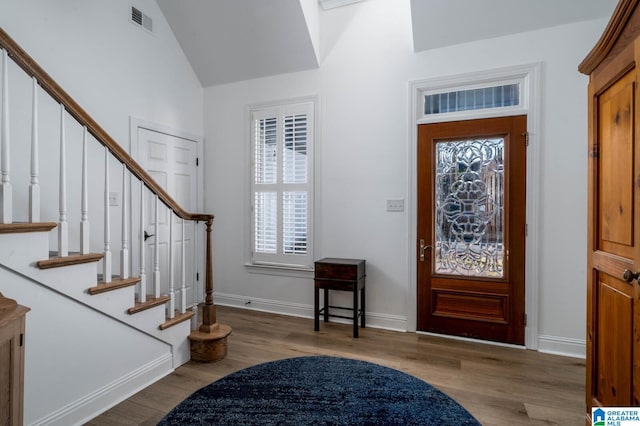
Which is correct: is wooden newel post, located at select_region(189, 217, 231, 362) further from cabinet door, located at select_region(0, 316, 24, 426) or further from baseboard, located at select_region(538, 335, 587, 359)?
baseboard, located at select_region(538, 335, 587, 359)

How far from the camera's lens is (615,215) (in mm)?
1408

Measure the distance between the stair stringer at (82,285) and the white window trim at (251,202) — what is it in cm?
143

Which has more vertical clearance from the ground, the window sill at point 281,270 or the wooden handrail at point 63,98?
the wooden handrail at point 63,98

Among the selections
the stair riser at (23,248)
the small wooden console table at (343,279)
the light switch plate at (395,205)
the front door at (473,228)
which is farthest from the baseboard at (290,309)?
the stair riser at (23,248)

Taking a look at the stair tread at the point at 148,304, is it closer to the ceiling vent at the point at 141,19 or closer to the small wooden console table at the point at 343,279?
the small wooden console table at the point at 343,279

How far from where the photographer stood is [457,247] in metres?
3.18

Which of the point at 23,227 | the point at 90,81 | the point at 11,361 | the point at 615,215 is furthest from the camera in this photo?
the point at 90,81

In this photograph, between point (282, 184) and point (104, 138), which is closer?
point (104, 138)

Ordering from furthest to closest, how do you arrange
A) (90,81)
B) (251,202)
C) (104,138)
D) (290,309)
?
(251,202)
(290,309)
(90,81)
(104,138)

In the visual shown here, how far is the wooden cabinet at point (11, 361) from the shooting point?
1.08m

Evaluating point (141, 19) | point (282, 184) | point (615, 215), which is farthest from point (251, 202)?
point (615, 215)

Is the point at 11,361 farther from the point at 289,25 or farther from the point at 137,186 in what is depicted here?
the point at 289,25

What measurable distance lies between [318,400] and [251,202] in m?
2.88

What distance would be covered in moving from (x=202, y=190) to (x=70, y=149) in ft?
5.32
